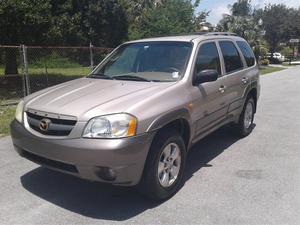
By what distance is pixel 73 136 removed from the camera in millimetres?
3826

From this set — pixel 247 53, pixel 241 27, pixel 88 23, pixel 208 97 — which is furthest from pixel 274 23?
pixel 208 97

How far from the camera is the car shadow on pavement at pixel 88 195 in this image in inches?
162

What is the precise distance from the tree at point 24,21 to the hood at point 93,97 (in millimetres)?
9222

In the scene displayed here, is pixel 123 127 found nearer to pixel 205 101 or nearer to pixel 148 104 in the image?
pixel 148 104

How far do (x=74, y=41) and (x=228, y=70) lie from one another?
12.3m

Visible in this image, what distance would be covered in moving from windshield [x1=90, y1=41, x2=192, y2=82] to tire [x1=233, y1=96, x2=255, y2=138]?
2.22 metres

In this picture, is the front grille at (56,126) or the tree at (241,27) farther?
the tree at (241,27)

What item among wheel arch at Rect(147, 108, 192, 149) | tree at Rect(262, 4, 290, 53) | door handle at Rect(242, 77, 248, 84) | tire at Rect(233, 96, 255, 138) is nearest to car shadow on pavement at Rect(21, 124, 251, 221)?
wheel arch at Rect(147, 108, 192, 149)

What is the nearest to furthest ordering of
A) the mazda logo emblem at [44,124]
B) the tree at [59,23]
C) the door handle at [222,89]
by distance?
1. the mazda logo emblem at [44,124]
2. the door handle at [222,89]
3. the tree at [59,23]

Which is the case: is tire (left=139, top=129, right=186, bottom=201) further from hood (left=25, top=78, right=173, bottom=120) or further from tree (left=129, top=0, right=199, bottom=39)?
tree (left=129, top=0, right=199, bottom=39)

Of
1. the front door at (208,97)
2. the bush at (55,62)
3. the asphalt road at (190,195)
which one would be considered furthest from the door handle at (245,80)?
the bush at (55,62)

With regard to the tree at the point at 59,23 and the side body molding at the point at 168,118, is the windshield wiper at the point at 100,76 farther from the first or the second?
the tree at the point at 59,23

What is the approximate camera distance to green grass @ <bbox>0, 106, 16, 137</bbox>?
24.8 ft

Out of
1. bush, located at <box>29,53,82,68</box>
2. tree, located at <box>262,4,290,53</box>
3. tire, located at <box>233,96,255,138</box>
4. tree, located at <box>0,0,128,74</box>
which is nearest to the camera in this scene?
tire, located at <box>233,96,255,138</box>
